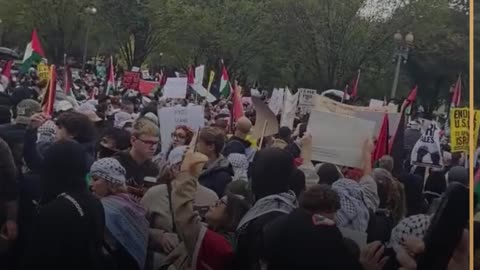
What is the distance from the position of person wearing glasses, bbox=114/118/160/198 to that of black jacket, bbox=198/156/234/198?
1.38ft

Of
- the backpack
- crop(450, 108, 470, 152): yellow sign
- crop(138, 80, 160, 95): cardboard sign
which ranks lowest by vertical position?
crop(138, 80, 160, 95): cardboard sign

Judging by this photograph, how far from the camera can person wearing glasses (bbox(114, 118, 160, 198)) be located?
6496mm

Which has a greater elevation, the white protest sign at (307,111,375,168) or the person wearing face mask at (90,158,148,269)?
the white protest sign at (307,111,375,168)

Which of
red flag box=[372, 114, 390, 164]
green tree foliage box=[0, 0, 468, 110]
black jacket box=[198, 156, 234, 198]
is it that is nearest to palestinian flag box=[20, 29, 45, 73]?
red flag box=[372, 114, 390, 164]

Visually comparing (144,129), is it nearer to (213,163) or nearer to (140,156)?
(140,156)

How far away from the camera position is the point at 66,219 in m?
4.82

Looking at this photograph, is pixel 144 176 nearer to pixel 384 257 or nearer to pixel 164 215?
pixel 164 215

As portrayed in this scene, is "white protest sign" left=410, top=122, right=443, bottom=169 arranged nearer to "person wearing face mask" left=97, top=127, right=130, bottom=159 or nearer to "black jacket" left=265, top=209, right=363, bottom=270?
"person wearing face mask" left=97, top=127, right=130, bottom=159

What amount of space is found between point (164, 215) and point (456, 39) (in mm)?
2611

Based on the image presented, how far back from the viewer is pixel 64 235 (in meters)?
4.82

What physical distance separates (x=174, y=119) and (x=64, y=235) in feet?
13.4

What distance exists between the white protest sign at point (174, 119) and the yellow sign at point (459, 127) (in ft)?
10.3

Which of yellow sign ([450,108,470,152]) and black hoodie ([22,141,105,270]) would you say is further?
black hoodie ([22,141,105,270])

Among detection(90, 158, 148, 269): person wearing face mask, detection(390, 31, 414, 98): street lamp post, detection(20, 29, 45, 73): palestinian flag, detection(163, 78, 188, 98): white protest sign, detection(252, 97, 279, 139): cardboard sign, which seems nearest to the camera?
detection(90, 158, 148, 269): person wearing face mask
